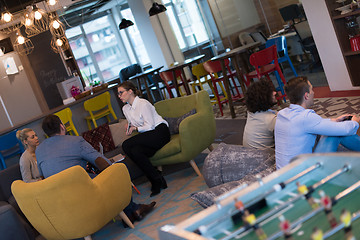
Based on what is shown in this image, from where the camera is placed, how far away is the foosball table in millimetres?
1583

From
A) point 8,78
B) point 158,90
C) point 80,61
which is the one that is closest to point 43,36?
point 8,78

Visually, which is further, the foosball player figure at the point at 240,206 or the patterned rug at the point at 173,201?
the patterned rug at the point at 173,201

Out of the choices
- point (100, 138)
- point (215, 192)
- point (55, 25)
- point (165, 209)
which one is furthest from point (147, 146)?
point (55, 25)

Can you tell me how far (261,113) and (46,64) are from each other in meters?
8.75

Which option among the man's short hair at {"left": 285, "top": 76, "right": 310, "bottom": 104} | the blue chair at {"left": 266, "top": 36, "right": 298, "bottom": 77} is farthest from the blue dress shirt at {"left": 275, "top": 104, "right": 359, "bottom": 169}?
the blue chair at {"left": 266, "top": 36, "right": 298, "bottom": 77}

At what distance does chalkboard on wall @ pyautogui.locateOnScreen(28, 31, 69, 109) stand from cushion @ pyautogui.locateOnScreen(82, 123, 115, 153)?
578 cm

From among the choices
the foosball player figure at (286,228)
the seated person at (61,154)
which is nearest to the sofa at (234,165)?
the seated person at (61,154)

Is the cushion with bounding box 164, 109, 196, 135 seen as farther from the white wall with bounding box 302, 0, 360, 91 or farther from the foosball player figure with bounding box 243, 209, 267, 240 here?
the foosball player figure with bounding box 243, 209, 267, 240

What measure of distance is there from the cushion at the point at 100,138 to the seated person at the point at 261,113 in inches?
107

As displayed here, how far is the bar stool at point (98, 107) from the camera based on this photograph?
8320 mm

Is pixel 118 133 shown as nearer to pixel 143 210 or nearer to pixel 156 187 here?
pixel 156 187

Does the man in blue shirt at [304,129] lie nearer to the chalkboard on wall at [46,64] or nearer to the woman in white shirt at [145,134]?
the woman in white shirt at [145,134]

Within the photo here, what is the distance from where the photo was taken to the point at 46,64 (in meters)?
11.7

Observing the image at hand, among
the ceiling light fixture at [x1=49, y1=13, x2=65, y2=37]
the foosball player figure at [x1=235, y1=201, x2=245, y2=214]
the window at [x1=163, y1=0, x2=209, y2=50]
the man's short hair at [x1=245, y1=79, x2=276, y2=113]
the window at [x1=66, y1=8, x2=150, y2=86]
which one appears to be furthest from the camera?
the window at [x1=66, y1=8, x2=150, y2=86]
